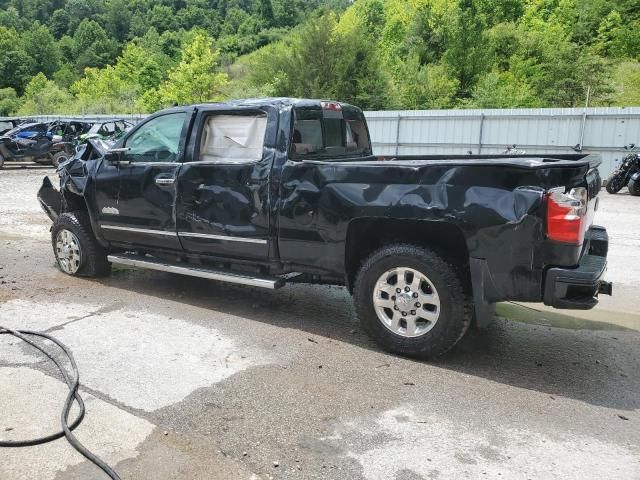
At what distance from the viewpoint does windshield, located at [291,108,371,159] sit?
4895 millimetres

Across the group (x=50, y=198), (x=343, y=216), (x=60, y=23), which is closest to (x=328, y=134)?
(x=343, y=216)

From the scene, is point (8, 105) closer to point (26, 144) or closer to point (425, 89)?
point (425, 89)

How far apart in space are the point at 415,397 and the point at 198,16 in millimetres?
125606

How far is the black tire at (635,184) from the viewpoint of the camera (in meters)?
14.9

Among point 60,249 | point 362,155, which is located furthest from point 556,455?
point 60,249

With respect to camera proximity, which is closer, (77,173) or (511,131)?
(77,173)

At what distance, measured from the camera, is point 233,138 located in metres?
5.11

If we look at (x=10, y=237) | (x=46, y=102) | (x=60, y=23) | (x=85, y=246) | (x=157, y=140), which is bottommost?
(x=10, y=237)

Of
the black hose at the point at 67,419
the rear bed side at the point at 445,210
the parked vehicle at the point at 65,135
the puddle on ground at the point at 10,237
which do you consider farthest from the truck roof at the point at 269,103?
the parked vehicle at the point at 65,135

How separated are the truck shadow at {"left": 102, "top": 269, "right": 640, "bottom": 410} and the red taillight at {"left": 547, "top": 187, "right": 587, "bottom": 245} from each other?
1.07 metres

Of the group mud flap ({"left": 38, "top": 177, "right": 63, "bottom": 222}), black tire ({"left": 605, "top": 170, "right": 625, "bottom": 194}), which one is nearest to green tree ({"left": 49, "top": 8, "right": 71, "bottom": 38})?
black tire ({"left": 605, "top": 170, "right": 625, "bottom": 194})

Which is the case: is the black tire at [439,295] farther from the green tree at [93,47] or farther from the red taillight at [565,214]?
the green tree at [93,47]

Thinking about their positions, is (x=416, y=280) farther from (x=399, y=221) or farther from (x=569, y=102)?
(x=569, y=102)

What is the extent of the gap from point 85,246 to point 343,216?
11.2 ft
